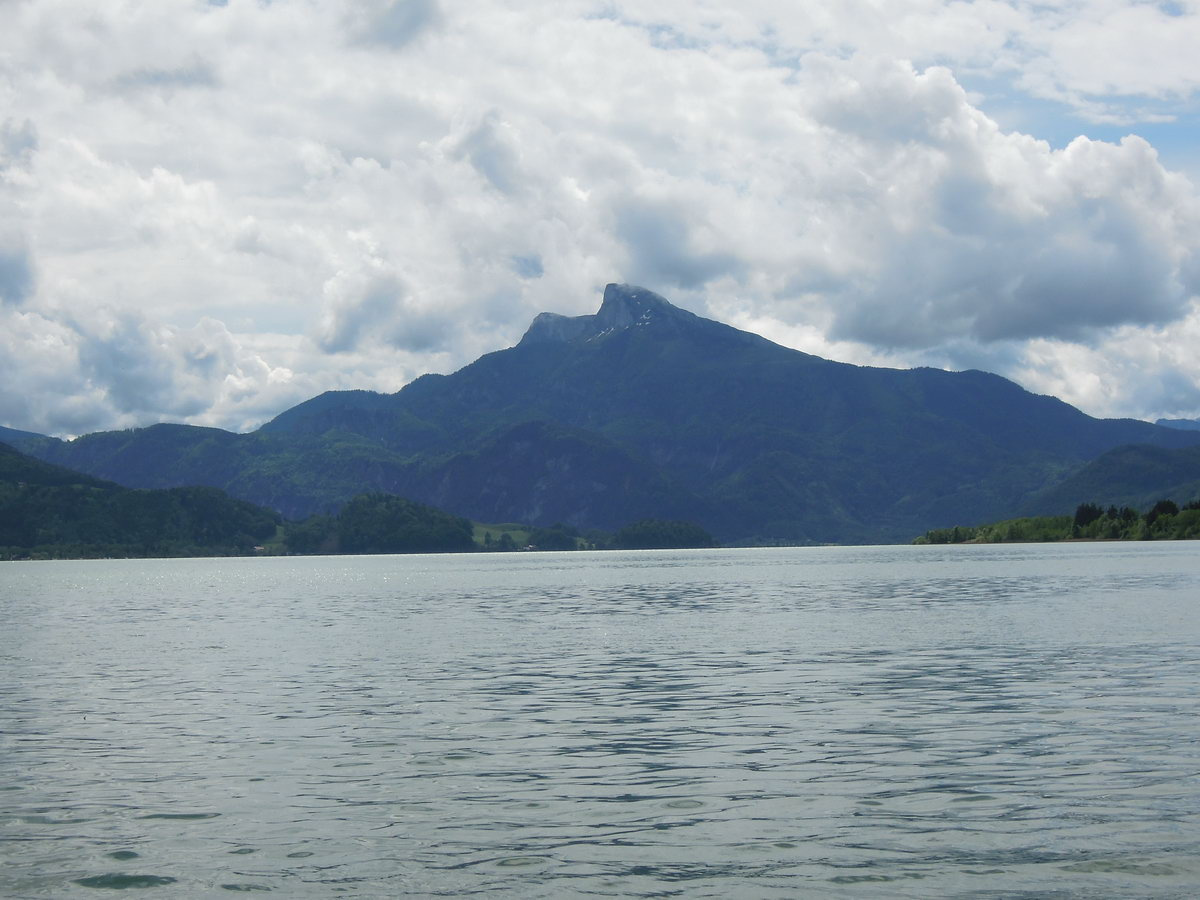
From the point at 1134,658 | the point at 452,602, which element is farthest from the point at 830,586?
the point at 1134,658

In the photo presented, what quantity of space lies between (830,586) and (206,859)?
489 ft

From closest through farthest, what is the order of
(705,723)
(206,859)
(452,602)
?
(206,859) < (705,723) < (452,602)

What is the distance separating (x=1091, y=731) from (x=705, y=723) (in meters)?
13.8

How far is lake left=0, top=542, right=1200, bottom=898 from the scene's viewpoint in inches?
989

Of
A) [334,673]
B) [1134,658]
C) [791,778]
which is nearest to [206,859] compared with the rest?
[791,778]

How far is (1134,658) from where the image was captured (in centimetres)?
6212

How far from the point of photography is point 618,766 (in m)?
37.0

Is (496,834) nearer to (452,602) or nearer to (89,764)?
(89,764)

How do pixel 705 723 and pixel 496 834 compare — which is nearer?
pixel 496 834

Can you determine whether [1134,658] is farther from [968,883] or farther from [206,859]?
[206,859]

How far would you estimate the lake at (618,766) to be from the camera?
2512 centimetres

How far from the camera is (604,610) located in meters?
127

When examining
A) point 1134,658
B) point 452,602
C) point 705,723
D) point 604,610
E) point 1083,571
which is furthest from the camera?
point 1083,571

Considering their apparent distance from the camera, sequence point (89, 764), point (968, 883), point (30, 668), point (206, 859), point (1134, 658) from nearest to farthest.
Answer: point (968, 883) < point (206, 859) < point (89, 764) < point (1134, 658) < point (30, 668)
